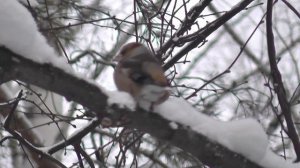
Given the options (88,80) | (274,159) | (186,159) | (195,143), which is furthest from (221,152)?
(186,159)

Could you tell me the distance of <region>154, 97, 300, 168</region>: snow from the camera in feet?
5.83

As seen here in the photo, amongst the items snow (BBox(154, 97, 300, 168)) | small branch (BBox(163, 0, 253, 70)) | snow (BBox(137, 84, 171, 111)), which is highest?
small branch (BBox(163, 0, 253, 70))

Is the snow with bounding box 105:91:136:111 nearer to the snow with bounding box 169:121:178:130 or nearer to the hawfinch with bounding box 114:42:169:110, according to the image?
the hawfinch with bounding box 114:42:169:110

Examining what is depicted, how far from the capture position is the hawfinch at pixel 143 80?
1.66m

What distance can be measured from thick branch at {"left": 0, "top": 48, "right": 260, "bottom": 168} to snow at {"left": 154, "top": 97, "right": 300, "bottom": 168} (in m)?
0.03

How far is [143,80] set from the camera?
1686 mm

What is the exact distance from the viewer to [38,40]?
1.69 m

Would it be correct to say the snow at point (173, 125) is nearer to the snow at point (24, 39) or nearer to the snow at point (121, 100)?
the snow at point (121, 100)

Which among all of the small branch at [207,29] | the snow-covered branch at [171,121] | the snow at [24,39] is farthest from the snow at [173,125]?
the small branch at [207,29]

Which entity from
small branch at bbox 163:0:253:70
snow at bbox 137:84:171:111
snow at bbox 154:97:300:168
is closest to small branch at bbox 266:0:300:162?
small branch at bbox 163:0:253:70

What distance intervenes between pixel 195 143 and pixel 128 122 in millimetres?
256

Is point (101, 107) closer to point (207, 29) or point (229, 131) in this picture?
point (229, 131)

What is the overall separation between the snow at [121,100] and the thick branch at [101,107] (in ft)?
0.06

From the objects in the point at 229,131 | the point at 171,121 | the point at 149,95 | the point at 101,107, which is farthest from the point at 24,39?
the point at 229,131
